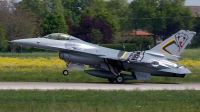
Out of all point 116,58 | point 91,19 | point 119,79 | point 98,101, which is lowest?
point 91,19

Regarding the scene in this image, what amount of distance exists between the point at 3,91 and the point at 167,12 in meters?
80.2

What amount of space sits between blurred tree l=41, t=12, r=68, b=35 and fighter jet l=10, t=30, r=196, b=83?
38628mm

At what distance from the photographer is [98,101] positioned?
54.2 feet

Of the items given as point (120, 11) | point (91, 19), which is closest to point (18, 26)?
point (91, 19)

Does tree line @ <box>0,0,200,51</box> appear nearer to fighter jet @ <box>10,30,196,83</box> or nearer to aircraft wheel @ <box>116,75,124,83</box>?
fighter jet @ <box>10,30,196,83</box>

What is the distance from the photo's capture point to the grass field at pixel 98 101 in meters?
14.3

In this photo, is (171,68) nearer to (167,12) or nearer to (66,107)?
(66,107)

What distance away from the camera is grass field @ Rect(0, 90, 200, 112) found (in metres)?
14.3

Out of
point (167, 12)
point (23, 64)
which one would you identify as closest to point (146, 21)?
point (167, 12)

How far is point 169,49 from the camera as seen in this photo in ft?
84.5

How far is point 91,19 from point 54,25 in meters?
5.87

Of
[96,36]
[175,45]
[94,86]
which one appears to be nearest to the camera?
[94,86]

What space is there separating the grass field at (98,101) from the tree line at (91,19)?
34753 millimetres

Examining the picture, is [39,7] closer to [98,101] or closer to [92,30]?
[92,30]
